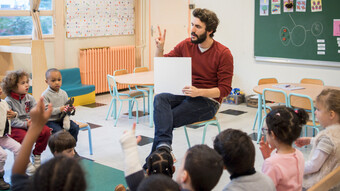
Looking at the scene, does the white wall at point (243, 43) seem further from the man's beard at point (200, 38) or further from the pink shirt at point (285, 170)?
the pink shirt at point (285, 170)

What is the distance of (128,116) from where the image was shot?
18.6 feet

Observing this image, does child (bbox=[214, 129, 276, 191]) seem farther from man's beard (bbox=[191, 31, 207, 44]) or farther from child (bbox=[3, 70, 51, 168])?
child (bbox=[3, 70, 51, 168])

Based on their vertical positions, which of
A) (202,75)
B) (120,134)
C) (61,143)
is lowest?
(120,134)

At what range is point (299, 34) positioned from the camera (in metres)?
5.84

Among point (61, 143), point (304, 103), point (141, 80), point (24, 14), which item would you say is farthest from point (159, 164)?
point (24, 14)

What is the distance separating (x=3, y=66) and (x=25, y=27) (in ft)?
3.15

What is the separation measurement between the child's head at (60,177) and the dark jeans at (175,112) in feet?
5.13

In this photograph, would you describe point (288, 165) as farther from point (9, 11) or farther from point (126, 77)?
point (9, 11)

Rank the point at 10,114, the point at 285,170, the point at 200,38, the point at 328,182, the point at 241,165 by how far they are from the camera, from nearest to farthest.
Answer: the point at 241,165, the point at 328,182, the point at 285,170, the point at 10,114, the point at 200,38

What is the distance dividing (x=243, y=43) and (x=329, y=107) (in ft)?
14.3

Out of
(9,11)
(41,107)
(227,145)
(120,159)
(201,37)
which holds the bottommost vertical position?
(120,159)

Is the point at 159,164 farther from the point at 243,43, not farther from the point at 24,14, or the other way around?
the point at 24,14

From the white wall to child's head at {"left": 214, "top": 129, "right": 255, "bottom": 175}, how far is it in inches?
179

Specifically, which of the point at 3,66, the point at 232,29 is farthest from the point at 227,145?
the point at 232,29
